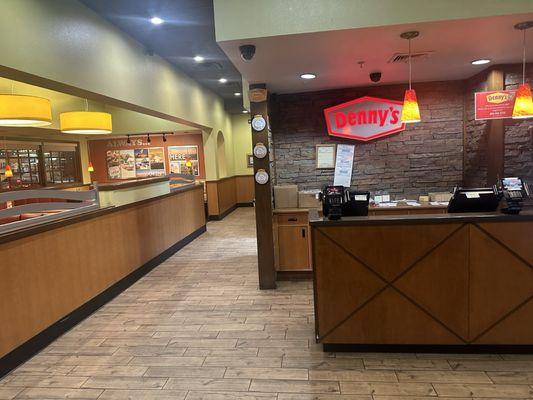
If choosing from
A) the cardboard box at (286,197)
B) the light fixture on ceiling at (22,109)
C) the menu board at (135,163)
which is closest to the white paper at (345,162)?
the cardboard box at (286,197)

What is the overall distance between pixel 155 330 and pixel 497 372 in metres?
2.72

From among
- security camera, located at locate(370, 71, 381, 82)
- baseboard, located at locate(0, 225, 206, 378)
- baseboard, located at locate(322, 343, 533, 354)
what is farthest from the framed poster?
baseboard, located at locate(0, 225, 206, 378)

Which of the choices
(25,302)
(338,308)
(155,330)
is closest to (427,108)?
(338,308)

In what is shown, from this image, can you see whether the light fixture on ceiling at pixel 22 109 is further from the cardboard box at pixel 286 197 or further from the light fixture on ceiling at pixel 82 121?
the cardboard box at pixel 286 197

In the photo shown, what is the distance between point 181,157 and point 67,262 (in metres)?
7.26

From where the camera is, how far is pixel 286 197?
14.8ft

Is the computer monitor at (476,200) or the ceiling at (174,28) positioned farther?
the ceiling at (174,28)

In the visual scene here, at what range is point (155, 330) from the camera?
334 centimetres

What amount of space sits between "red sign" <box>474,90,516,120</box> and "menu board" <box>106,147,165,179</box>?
8.48 meters

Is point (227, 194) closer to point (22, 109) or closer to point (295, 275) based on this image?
point (295, 275)

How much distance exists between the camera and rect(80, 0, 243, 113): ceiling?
13.5 ft

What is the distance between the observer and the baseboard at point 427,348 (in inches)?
103

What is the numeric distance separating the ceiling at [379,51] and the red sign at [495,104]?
12.6 inches

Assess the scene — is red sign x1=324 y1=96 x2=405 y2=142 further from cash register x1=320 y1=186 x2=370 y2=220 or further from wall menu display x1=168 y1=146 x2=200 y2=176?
wall menu display x1=168 y1=146 x2=200 y2=176
